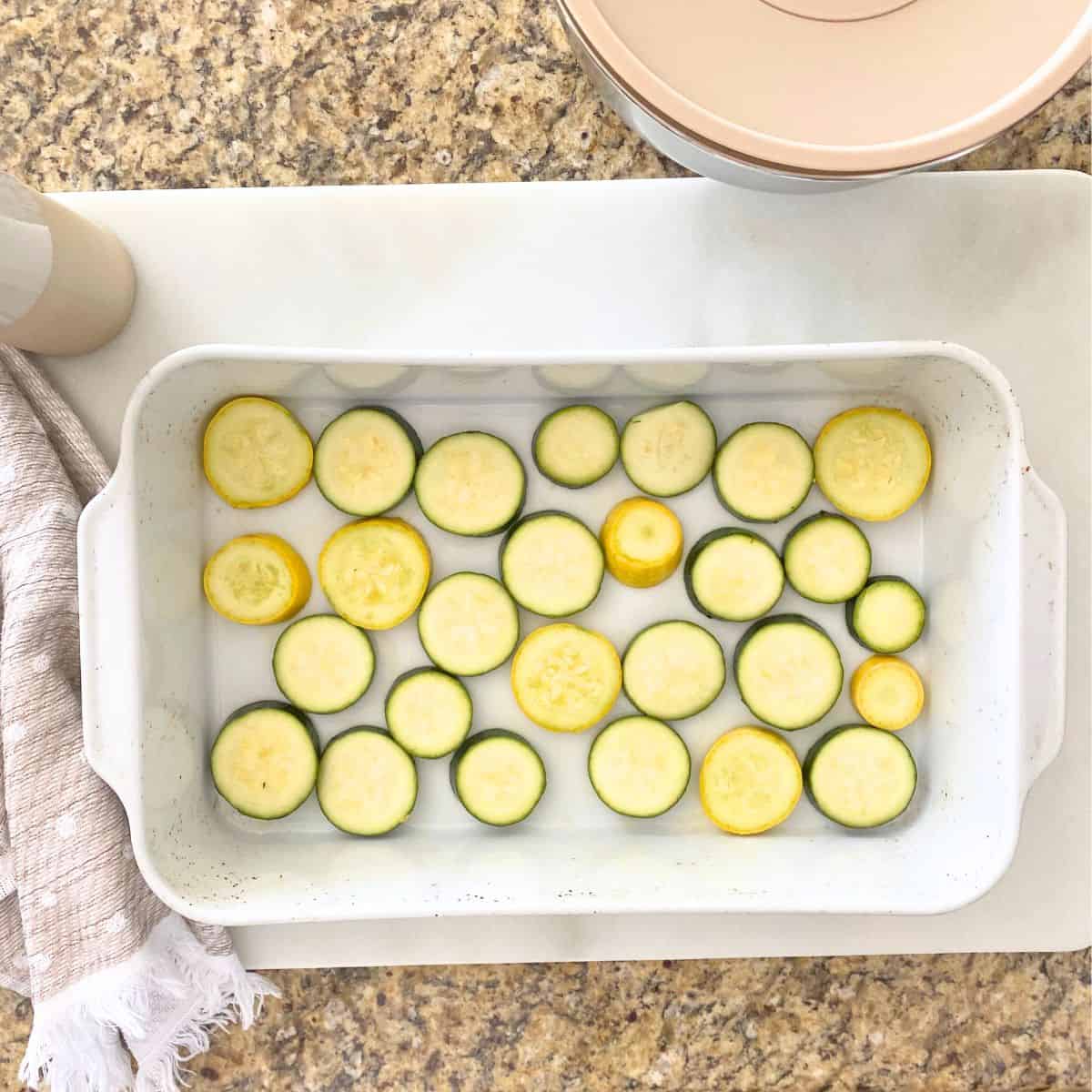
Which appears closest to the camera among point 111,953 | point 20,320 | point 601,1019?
point 20,320

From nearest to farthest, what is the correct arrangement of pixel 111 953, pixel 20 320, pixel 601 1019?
1. pixel 20 320
2. pixel 111 953
3. pixel 601 1019

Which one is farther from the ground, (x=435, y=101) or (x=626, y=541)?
(x=435, y=101)

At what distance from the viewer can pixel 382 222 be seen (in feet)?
3.78

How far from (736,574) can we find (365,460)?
44cm

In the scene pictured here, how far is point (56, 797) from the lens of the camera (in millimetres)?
1104

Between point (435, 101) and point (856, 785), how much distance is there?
913 mm

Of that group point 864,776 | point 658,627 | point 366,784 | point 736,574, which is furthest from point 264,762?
point 864,776

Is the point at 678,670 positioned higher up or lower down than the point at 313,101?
lower down

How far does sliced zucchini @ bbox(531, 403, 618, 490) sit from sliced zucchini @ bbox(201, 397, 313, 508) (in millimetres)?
271

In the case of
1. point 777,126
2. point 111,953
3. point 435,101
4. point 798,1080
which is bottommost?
point 798,1080

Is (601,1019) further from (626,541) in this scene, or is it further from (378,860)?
(626,541)

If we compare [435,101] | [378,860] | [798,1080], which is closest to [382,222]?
[435,101]

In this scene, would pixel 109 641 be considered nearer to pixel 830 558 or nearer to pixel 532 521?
pixel 532 521

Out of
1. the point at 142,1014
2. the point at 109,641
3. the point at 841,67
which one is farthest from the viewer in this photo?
the point at 142,1014
